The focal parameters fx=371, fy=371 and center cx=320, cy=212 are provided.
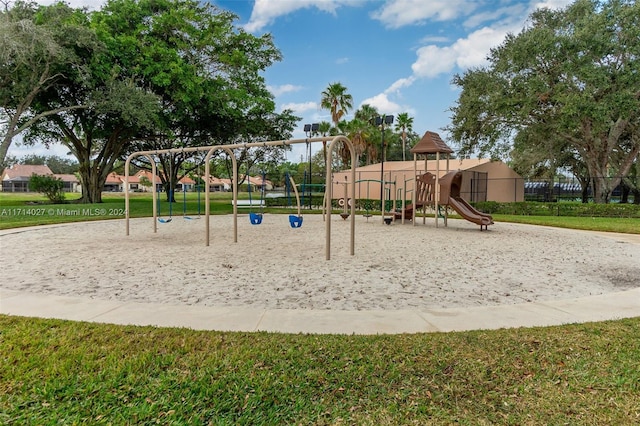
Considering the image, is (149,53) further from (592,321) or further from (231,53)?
(592,321)

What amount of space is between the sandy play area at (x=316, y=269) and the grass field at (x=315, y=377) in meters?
1.10

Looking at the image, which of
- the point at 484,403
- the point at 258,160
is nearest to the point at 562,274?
the point at 484,403

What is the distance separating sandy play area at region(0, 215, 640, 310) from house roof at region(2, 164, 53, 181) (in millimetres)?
74163

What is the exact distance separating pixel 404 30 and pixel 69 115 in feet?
62.1

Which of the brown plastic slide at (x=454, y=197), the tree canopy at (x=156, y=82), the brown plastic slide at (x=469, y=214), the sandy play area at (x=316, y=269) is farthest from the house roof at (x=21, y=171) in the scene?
the brown plastic slide at (x=469, y=214)

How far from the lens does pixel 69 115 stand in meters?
21.3

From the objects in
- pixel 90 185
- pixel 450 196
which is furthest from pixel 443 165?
pixel 90 185

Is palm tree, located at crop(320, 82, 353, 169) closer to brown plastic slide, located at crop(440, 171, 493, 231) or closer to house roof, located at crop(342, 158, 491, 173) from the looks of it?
house roof, located at crop(342, 158, 491, 173)

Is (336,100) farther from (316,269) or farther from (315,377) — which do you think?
(315,377)

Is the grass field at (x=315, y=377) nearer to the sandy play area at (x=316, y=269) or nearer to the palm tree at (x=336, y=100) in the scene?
the sandy play area at (x=316, y=269)

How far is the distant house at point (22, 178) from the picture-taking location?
63591mm

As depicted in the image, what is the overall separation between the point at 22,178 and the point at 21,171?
19.4 ft

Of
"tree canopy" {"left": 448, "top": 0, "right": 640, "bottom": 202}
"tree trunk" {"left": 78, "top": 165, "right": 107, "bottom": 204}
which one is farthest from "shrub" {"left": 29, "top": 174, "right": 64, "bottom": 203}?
"tree canopy" {"left": 448, "top": 0, "right": 640, "bottom": 202}

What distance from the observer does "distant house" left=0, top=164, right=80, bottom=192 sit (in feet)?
209
